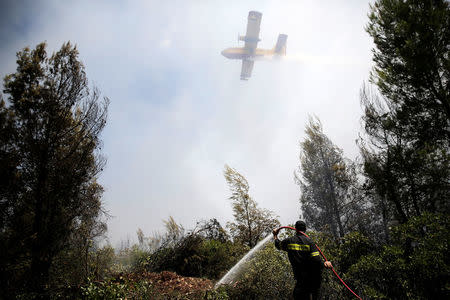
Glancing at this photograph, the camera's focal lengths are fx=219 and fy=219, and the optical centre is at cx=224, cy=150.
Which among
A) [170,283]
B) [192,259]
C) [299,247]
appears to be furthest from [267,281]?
[192,259]

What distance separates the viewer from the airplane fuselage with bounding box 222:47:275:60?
51.0 meters

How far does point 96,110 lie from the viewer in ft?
31.7

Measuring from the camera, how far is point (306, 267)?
4273mm

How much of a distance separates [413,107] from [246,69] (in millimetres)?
47554

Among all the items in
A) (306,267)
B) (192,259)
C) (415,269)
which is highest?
(192,259)

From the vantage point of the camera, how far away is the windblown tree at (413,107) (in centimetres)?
816

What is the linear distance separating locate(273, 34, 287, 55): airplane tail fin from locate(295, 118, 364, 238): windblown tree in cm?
3871

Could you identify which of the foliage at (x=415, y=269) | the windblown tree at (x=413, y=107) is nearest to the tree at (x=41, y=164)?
the foliage at (x=415, y=269)

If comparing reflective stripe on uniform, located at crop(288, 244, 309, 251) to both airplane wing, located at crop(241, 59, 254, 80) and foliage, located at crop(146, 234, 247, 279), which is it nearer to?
foliage, located at crop(146, 234, 247, 279)

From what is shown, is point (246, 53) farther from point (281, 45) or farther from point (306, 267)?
point (306, 267)

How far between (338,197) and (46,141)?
19.3m

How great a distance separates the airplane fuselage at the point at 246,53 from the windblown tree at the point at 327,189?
1432 inches

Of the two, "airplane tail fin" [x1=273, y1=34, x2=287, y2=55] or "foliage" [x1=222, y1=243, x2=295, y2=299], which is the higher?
"airplane tail fin" [x1=273, y1=34, x2=287, y2=55]

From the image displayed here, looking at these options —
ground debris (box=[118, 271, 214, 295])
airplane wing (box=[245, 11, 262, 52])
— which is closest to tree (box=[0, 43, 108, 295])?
ground debris (box=[118, 271, 214, 295])
